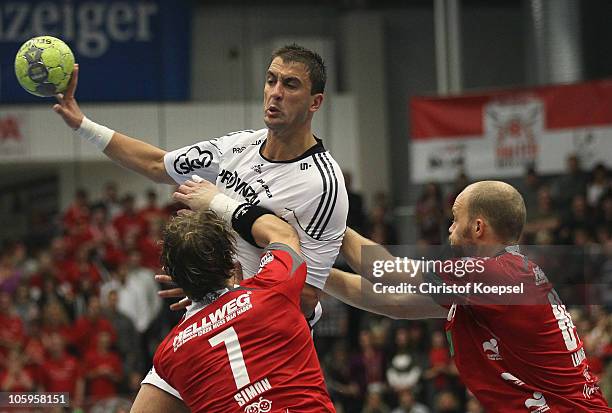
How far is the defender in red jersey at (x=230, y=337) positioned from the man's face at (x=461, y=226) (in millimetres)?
880

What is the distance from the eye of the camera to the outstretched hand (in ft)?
18.9

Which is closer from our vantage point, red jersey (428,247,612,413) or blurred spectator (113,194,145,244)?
red jersey (428,247,612,413)

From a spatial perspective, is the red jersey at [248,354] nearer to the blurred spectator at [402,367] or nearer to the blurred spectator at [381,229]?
the blurred spectator at [402,367]

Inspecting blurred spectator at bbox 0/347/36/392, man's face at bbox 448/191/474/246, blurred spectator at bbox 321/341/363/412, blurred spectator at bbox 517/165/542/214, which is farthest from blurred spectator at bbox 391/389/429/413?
man's face at bbox 448/191/474/246

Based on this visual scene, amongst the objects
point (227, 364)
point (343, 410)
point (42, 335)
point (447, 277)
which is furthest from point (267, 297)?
point (42, 335)

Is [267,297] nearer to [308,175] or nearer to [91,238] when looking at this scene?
[308,175]

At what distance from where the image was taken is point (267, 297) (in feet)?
15.8

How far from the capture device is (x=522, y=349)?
5.18 meters

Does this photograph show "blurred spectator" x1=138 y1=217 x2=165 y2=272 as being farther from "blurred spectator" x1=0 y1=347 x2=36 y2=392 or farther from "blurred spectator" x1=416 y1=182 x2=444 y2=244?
"blurred spectator" x1=416 y1=182 x2=444 y2=244

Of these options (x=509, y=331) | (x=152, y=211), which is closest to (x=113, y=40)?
(x=152, y=211)

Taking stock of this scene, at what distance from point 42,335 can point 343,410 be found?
504 centimetres

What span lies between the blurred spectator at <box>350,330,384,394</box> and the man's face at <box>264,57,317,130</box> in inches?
369

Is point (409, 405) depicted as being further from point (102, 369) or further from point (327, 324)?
point (102, 369)

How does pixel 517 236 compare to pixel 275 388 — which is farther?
pixel 517 236
